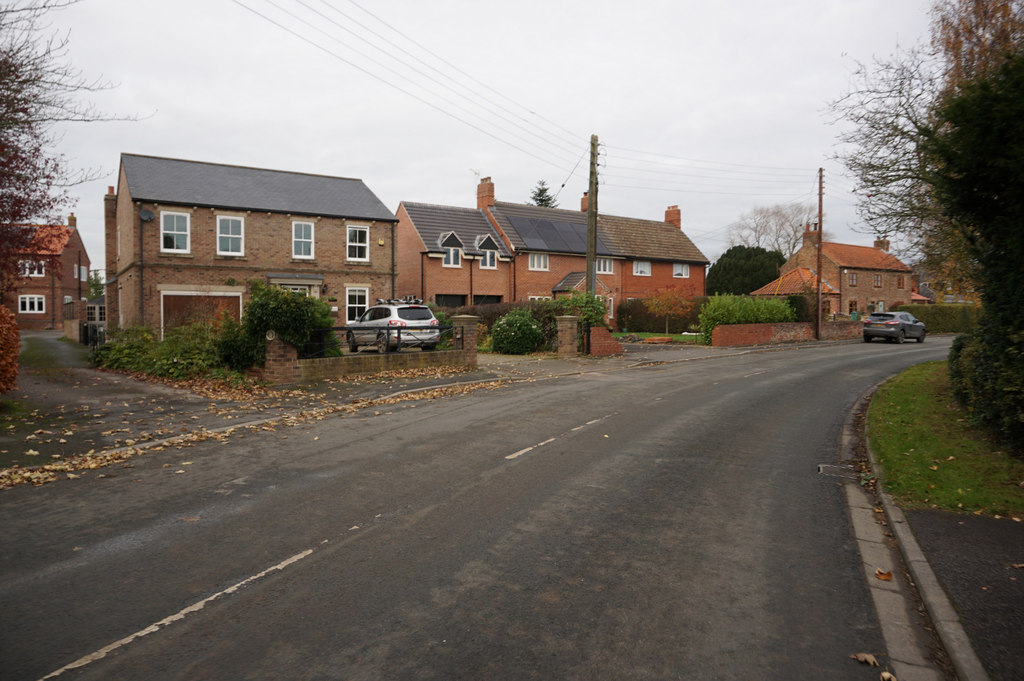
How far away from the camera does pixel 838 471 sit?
780 centimetres

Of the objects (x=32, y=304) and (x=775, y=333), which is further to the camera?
(x=32, y=304)

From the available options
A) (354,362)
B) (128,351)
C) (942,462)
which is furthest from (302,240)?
(942,462)

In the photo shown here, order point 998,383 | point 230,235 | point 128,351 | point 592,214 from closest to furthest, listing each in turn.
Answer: point 998,383
point 128,351
point 592,214
point 230,235

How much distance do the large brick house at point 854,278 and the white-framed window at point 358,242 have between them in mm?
32598

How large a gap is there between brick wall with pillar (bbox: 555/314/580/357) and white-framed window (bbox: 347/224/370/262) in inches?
509

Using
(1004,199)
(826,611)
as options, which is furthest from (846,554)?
(1004,199)

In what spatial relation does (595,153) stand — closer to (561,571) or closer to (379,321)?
(379,321)

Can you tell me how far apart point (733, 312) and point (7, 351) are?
28220mm

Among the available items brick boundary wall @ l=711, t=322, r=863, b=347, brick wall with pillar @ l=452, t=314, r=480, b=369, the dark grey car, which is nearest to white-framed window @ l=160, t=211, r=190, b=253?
brick wall with pillar @ l=452, t=314, r=480, b=369

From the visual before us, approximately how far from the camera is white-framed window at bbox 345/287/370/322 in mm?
32094

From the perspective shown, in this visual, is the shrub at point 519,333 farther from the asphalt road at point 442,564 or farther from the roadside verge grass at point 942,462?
the asphalt road at point 442,564

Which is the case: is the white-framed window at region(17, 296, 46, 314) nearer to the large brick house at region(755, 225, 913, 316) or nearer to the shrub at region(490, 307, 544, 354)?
the shrub at region(490, 307, 544, 354)

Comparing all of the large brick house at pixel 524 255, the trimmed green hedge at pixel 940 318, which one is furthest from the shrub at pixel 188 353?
the trimmed green hedge at pixel 940 318

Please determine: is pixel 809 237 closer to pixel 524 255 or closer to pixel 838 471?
pixel 524 255
